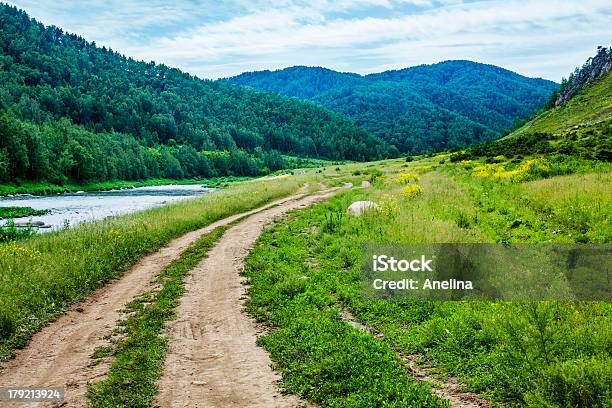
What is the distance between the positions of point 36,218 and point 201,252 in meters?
31.3

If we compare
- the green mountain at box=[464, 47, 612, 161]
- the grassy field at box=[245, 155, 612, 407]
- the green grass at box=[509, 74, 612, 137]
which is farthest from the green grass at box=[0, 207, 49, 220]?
the green grass at box=[509, 74, 612, 137]

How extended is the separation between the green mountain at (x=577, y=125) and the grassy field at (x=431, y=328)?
79.2 ft

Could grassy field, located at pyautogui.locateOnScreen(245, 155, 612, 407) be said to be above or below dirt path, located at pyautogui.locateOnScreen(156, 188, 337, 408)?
above

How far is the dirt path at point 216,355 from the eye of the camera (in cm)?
755

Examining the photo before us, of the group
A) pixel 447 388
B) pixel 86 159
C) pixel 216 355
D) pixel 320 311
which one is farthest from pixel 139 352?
pixel 86 159

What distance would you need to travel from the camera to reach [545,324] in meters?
7.51

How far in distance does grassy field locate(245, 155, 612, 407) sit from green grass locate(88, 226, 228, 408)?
2.25 m

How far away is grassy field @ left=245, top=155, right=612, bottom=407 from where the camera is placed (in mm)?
6957

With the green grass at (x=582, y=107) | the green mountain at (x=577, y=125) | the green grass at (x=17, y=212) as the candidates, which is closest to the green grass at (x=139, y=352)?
the green mountain at (x=577, y=125)

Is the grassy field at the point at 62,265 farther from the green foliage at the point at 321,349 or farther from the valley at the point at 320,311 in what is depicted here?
the green foliage at the point at 321,349

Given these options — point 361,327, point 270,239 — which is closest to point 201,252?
point 270,239

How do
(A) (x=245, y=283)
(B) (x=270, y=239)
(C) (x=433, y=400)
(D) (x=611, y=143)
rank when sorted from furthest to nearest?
(D) (x=611, y=143)
(B) (x=270, y=239)
(A) (x=245, y=283)
(C) (x=433, y=400)

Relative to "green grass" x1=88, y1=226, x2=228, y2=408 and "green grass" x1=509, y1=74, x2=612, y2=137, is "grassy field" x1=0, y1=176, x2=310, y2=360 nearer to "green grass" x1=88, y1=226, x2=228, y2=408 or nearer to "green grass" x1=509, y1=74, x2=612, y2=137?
"green grass" x1=88, y1=226, x2=228, y2=408

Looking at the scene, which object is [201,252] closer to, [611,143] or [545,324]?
[545,324]
